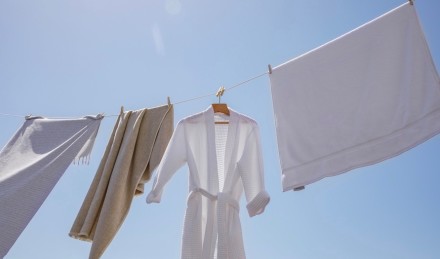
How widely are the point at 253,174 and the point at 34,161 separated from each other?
55.9 inches

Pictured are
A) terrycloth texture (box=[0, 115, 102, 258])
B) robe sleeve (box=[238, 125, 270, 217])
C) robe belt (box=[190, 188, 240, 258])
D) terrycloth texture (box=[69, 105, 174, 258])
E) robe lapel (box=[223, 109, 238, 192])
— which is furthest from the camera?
terrycloth texture (box=[0, 115, 102, 258])

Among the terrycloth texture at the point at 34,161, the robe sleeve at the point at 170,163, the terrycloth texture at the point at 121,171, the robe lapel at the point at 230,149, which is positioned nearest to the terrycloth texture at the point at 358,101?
the robe lapel at the point at 230,149

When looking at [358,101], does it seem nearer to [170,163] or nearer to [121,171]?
[170,163]

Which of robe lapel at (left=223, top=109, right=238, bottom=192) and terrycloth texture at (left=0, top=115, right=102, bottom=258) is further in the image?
terrycloth texture at (left=0, top=115, right=102, bottom=258)

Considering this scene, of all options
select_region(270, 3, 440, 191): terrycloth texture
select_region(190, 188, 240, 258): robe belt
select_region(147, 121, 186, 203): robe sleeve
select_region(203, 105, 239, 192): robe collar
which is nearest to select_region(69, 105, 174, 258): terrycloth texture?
select_region(147, 121, 186, 203): robe sleeve

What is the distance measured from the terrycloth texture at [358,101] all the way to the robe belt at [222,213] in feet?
0.89

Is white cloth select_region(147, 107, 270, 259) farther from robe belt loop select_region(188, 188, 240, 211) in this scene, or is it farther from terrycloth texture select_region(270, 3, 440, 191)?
terrycloth texture select_region(270, 3, 440, 191)

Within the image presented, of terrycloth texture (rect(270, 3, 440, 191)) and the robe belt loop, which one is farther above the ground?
terrycloth texture (rect(270, 3, 440, 191))

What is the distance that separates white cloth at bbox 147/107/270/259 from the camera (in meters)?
1.80

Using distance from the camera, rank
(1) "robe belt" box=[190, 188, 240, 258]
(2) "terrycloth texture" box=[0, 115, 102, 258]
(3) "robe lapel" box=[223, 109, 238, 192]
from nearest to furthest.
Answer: (1) "robe belt" box=[190, 188, 240, 258]
(3) "robe lapel" box=[223, 109, 238, 192]
(2) "terrycloth texture" box=[0, 115, 102, 258]

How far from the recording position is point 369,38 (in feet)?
6.70

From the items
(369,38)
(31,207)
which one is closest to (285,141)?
(369,38)

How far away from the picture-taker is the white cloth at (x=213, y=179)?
1.80m

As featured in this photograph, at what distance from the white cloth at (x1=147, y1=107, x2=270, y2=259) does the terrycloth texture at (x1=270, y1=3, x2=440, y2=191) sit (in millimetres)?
163
